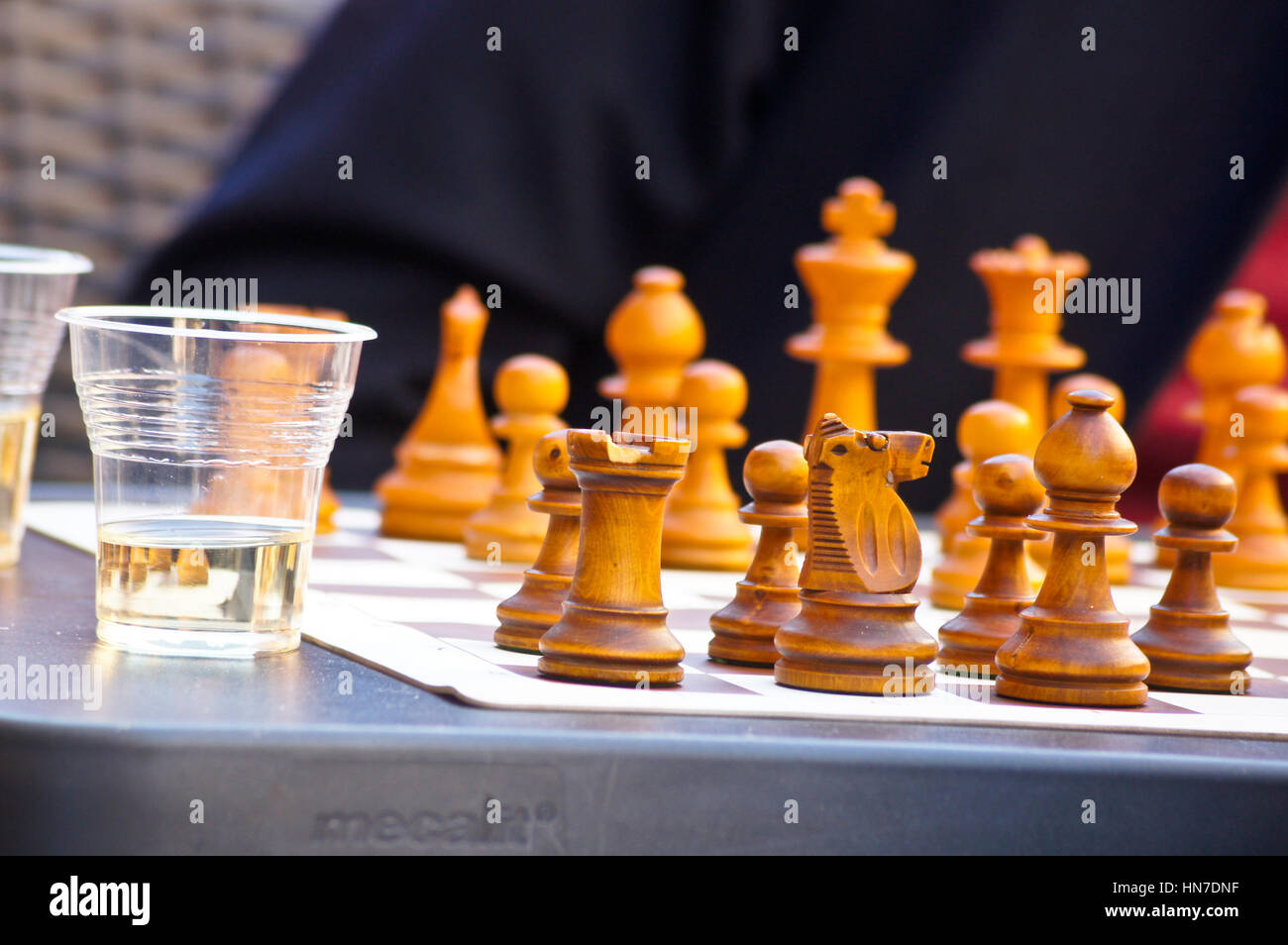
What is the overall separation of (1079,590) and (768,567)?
19cm

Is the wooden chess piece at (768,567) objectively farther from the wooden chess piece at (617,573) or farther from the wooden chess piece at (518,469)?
the wooden chess piece at (518,469)

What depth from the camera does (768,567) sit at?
94 cm

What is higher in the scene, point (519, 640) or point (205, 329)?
point (205, 329)

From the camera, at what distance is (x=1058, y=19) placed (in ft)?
7.35

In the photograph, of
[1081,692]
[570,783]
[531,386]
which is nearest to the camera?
[570,783]

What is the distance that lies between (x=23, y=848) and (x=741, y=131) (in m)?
1.97

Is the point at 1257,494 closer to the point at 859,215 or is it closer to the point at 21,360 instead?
the point at 859,215

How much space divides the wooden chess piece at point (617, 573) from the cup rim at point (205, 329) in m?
0.15

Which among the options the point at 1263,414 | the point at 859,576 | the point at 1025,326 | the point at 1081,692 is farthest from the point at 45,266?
the point at 1263,414

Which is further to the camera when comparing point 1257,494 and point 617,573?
point 1257,494

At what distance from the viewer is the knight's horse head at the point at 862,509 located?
32.4 inches

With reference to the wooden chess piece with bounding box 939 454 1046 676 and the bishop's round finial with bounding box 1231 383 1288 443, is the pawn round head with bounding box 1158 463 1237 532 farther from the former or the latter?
the bishop's round finial with bounding box 1231 383 1288 443
